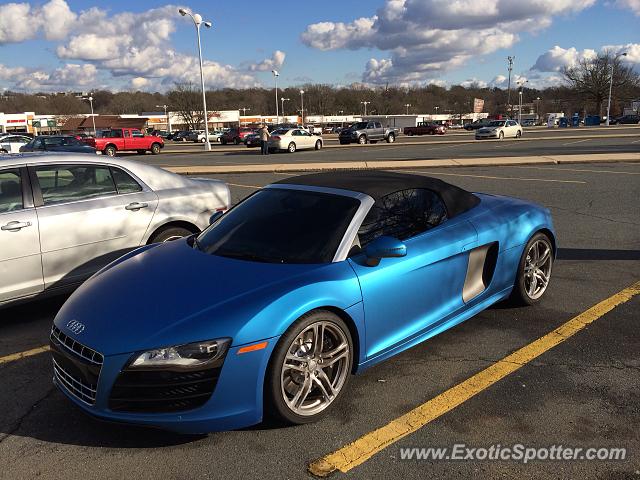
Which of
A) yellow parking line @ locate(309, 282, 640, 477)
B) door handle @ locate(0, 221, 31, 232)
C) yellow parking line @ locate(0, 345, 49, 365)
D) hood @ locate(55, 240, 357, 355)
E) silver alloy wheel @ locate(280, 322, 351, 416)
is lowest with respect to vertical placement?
yellow parking line @ locate(309, 282, 640, 477)

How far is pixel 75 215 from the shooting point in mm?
4883

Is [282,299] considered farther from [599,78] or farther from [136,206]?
[599,78]

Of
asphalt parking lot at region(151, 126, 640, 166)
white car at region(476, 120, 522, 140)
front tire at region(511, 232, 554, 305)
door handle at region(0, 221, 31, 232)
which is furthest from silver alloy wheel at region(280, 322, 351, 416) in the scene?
white car at region(476, 120, 522, 140)

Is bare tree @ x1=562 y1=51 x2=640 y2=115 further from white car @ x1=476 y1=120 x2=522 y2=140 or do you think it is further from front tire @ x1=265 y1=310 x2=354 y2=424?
front tire @ x1=265 y1=310 x2=354 y2=424

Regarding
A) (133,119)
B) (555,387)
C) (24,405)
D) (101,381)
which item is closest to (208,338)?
(101,381)

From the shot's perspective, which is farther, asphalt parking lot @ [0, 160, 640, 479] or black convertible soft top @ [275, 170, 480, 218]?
black convertible soft top @ [275, 170, 480, 218]

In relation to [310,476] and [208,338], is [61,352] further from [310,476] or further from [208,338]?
[310,476]

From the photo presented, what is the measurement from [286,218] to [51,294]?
8.07ft

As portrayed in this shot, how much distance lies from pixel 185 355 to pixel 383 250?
131 centimetres

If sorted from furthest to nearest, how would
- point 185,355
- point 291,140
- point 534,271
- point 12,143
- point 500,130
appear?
point 500,130 → point 291,140 → point 12,143 → point 534,271 → point 185,355

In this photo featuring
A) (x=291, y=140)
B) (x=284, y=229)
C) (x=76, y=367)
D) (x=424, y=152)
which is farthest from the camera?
(x=291, y=140)

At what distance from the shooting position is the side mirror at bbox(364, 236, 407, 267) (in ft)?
10.7

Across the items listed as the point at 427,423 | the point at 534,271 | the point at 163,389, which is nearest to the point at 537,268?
the point at 534,271

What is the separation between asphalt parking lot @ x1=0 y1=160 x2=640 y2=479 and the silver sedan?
51cm
